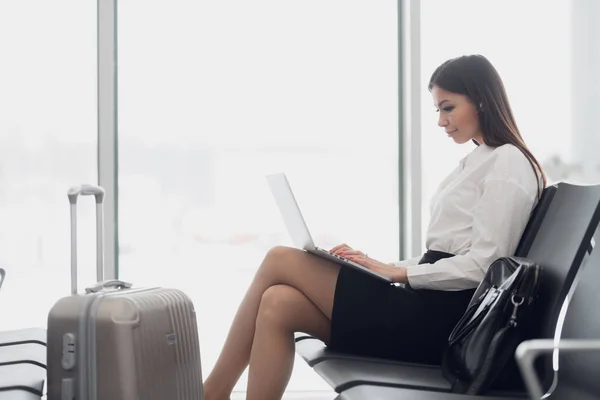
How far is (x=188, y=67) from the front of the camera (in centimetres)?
322

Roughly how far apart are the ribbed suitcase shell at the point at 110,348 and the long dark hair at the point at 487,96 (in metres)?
Result: 1.00

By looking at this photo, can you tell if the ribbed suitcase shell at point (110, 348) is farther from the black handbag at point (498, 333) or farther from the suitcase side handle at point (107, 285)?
the black handbag at point (498, 333)

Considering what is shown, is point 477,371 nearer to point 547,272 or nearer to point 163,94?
point 547,272

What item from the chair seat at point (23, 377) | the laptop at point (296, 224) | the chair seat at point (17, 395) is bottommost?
the chair seat at point (23, 377)

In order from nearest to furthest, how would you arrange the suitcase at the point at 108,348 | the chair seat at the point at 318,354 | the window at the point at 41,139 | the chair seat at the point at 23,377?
1. the chair seat at the point at 23,377
2. the suitcase at the point at 108,348
3. the chair seat at the point at 318,354
4. the window at the point at 41,139

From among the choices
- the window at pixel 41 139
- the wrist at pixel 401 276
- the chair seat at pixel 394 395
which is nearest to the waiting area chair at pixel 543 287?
the chair seat at pixel 394 395

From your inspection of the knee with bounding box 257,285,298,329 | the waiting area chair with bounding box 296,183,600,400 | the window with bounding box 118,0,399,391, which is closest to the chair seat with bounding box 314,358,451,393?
the waiting area chair with bounding box 296,183,600,400

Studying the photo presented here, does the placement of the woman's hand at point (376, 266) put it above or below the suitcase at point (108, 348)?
above

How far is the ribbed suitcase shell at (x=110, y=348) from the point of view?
5.76ft

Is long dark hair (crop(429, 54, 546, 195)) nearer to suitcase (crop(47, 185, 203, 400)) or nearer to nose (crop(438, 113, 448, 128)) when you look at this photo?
nose (crop(438, 113, 448, 128))

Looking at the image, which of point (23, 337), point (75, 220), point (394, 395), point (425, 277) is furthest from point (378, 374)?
point (23, 337)

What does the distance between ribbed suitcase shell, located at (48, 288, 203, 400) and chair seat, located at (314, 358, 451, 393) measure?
0.40 meters

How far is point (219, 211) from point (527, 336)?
182 cm

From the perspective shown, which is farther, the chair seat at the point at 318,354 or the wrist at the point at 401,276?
the wrist at the point at 401,276
